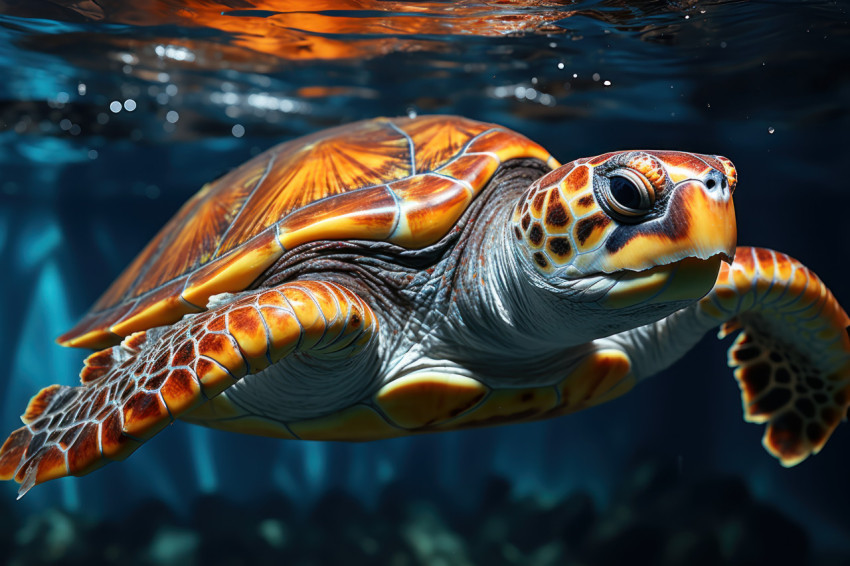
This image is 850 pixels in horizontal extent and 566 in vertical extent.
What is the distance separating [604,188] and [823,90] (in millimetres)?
4773

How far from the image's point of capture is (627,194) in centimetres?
154

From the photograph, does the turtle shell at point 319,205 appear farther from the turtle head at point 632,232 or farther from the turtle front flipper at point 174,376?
the turtle head at point 632,232

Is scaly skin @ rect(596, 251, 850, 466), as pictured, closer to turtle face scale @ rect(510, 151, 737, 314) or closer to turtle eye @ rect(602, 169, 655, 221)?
turtle face scale @ rect(510, 151, 737, 314)

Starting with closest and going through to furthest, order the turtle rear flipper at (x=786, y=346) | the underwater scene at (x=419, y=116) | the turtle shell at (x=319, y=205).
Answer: the turtle shell at (x=319, y=205), the turtle rear flipper at (x=786, y=346), the underwater scene at (x=419, y=116)

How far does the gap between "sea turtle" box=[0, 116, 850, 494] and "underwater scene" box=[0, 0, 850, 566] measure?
172 cm

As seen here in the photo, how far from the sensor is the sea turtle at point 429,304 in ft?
5.14

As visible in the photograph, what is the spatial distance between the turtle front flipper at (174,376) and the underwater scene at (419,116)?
250 cm

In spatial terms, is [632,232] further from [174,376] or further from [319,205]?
[174,376]

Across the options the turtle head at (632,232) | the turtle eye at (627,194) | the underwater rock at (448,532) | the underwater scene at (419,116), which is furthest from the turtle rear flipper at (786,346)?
the underwater rock at (448,532)

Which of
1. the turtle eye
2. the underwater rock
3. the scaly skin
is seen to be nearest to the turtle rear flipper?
the scaly skin

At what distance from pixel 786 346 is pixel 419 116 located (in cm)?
249

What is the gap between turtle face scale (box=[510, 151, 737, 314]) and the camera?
4.81 ft

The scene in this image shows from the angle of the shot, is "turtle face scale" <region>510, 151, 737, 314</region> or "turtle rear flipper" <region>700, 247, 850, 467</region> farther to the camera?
"turtle rear flipper" <region>700, 247, 850, 467</region>

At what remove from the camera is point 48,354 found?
639 cm
